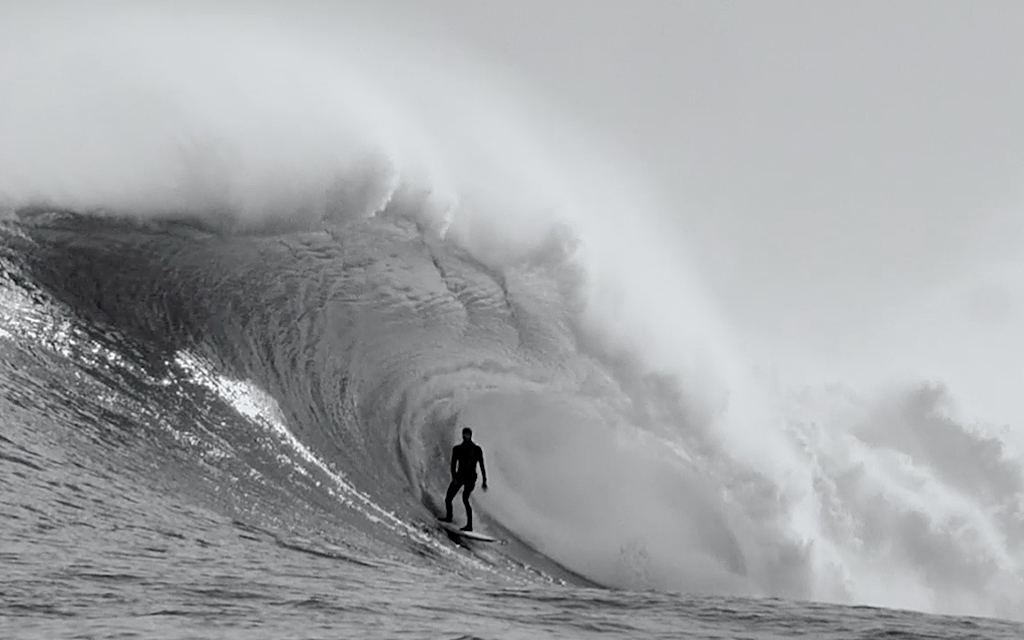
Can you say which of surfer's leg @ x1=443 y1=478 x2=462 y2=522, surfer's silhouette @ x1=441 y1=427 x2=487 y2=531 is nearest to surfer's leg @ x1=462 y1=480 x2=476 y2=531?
surfer's silhouette @ x1=441 y1=427 x2=487 y2=531

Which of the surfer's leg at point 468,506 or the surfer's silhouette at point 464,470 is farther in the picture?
the surfer's silhouette at point 464,470

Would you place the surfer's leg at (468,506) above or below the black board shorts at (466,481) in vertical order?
below

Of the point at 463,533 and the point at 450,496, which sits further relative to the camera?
the point at 450,496

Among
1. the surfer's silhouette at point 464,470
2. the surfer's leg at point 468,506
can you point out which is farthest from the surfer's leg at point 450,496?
the surfer's leg at point 468,506

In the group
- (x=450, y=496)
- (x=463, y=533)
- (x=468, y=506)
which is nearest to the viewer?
(x=463, y=533)

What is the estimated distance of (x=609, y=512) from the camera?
1606 centimetres

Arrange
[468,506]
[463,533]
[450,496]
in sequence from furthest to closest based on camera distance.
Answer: [450,496], [468,506], [463,533]

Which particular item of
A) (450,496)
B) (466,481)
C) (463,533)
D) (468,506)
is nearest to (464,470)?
(466,481)

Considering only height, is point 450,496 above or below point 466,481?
below

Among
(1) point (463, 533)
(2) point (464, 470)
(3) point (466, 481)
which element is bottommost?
(1) point (463, 533)

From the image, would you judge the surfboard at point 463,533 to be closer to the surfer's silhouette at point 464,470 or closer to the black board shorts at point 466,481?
the surfer's silhouette at point 464,470

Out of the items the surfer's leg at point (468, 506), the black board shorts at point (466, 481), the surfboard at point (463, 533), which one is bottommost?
the surfboard at point (463, 533)

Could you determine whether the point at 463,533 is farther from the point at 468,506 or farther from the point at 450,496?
the point at 450,496

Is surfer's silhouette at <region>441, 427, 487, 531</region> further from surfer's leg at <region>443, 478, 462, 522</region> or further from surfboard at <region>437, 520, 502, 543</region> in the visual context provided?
surfboard at <region>437, 520, 502, 543</region>
